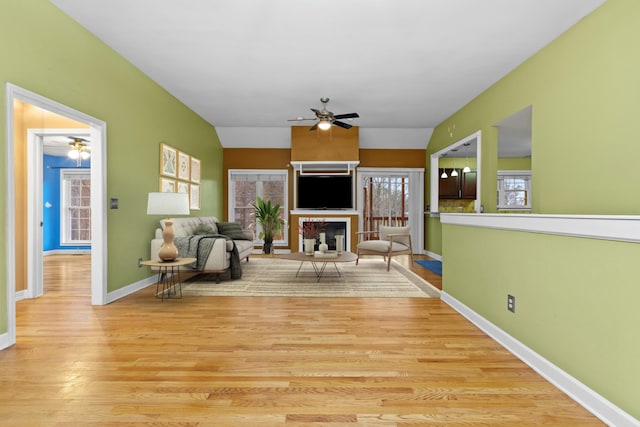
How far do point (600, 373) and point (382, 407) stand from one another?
111cm

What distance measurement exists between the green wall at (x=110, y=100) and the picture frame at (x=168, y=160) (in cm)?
11

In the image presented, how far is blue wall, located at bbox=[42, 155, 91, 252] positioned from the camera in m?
8.00

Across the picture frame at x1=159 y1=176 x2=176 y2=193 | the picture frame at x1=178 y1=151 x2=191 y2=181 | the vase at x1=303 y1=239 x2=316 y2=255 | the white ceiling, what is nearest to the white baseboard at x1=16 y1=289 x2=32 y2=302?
the picture frame at x1=159 y1=176 x2=176 y2=193

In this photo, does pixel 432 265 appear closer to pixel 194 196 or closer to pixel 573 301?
pixel 573 301

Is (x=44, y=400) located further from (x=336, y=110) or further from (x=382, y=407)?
(x=336, y=110)

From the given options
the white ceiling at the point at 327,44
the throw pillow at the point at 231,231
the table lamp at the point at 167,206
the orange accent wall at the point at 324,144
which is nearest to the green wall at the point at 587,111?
the white ceiling at the point at 327,44

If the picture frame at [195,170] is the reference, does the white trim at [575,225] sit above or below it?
below

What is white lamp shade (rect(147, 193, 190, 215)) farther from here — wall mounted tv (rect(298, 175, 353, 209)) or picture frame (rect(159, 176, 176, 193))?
wall mounted tv (rect(298, 175, 353, 209))

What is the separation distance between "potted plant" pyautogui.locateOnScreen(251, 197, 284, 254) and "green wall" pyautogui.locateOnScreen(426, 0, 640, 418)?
4.72 metres

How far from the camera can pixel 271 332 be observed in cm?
278

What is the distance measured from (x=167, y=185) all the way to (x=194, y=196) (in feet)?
3.94

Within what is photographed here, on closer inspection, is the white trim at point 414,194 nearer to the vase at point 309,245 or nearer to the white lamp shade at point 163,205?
the vase at point 309,245

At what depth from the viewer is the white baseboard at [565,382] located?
157cm

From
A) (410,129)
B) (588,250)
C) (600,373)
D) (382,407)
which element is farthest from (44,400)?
(410,129)
